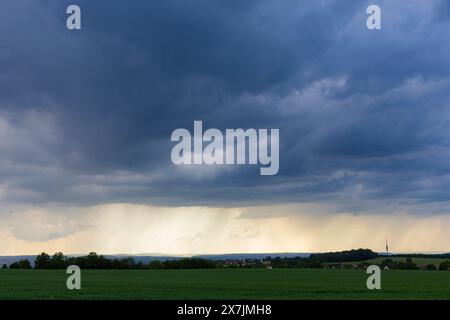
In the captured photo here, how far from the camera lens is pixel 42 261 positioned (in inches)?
6447

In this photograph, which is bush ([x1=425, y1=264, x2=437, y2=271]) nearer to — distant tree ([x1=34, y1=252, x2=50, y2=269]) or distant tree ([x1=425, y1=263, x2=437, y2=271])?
distant tree ([x1=425, y1=263, x2=437, y2=271])

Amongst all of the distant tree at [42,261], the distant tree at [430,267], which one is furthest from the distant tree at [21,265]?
the distant tree at [430,267]

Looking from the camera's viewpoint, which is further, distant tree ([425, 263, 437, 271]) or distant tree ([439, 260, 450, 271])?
distant tree ([425, 263, 437, 271])

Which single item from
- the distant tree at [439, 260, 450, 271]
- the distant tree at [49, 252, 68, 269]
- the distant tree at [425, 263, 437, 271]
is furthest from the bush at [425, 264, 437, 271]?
the distant tree at [49, 252, 68, 269]

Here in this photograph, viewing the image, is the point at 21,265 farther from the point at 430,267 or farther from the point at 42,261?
the point at 430,267

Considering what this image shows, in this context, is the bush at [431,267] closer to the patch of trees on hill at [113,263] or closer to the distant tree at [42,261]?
the patch of trees on hill at [113,263]

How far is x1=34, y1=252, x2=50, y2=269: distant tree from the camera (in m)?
161

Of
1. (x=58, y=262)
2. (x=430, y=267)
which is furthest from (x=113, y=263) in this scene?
(x=430, y=267)

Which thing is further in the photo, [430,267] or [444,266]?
[430,267]
